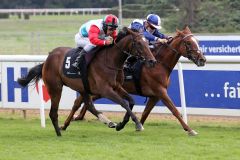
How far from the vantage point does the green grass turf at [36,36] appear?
24906mm

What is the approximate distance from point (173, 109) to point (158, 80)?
2.01 ft

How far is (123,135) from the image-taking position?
993 cm

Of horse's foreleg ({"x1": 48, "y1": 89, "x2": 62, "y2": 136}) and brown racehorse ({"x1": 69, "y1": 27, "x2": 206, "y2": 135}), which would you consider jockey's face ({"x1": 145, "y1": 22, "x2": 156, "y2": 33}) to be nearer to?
brown racehorse ({"x1": 69, "y1": 27, "x2": 206, "y2": 135})

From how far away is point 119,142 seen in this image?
30.0 ft

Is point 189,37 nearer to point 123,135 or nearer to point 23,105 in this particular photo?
point 123,135

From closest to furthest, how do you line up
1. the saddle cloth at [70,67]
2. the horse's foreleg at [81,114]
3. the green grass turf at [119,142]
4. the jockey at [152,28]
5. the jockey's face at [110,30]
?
1. the green grass turf at [119,142]
2. the jockey's face at [110,30]
3. the saddle cloth at [70,67]
4. the jockey at [152,28]
5. the horse's foreleg at [81,114]

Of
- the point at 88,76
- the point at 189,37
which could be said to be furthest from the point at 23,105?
the point at 189,37

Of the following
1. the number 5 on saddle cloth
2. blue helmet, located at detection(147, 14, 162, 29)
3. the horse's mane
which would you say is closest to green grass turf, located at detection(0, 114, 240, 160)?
the number 5 on saddle cloth

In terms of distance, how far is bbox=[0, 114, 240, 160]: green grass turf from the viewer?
26.4 feet

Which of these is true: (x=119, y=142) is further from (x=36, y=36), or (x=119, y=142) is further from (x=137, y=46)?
(x=36, y=36)

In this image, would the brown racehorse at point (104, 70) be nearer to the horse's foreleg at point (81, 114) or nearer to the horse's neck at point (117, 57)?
the horse's neck at point (117, 57)

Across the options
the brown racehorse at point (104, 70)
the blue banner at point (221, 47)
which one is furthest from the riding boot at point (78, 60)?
the blue banner at point (221, 47)

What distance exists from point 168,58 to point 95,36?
46.4 inches

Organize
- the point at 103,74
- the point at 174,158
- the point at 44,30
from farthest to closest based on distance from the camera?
the point at 44,30
the point at 103,74
the point at 174,158
